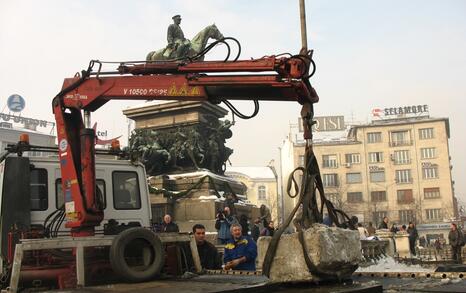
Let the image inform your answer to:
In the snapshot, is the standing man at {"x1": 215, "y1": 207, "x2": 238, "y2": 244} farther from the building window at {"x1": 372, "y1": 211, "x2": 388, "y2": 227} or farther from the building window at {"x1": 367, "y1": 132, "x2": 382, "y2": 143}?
the building window at {"x1": 367, "y1": 132, "x2": 382, "y2": 143}

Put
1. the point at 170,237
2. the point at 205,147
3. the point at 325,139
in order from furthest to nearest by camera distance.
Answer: the point at 325,139, the point at 205,147, the point at 170,237

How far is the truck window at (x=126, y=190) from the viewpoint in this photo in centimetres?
827

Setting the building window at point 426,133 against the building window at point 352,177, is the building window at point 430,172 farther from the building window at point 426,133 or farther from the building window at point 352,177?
the building window at point 352,177


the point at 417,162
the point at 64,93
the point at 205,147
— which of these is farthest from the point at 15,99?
the point at 64,93

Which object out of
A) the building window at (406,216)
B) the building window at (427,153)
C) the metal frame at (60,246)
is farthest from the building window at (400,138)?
the metal frame at (60,246)

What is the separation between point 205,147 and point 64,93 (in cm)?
1041

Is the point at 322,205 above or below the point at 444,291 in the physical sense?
above

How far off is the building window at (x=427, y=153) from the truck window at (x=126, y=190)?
79874 mm

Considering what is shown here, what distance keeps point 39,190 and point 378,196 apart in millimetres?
79152

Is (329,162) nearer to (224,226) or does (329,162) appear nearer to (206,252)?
(224,226)

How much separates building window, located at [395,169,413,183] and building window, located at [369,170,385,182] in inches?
80.5

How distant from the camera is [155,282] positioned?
5.88 m

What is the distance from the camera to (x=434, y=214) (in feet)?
259

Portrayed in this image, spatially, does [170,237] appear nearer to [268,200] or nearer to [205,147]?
[205,147]
